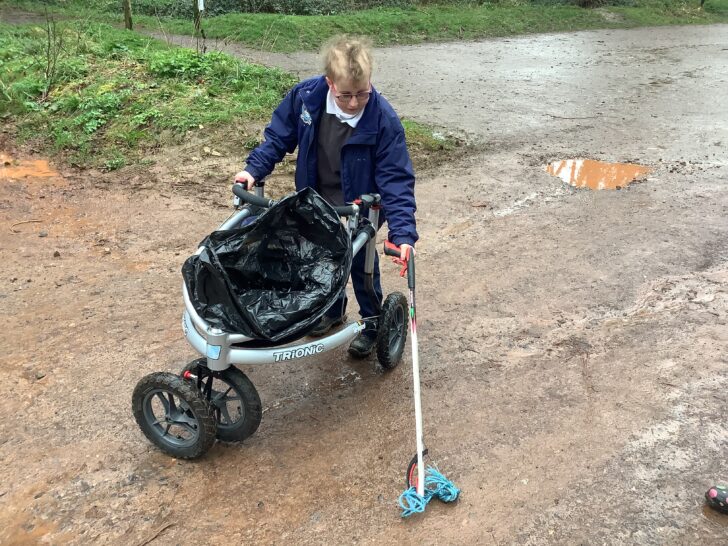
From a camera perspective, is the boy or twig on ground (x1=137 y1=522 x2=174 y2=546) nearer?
twig on ground (x1=137 y1=522 x2=174 y2=546)

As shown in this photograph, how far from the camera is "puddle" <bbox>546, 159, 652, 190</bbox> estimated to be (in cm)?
657

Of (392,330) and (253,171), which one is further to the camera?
(392,330)

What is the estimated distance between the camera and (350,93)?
9.31 feet

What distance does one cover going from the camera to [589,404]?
335 cm

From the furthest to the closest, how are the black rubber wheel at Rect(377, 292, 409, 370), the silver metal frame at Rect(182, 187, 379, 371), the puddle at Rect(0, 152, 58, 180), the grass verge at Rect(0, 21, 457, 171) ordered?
the grass verge at Rect(0, 21, 457, 171)
the puddle at Rect(0, 152, 58, 180)
the black rubber wheel at Rect(377, 292, 409, 370)
the silver metal frame at Rect(182, 187, 379, 371)

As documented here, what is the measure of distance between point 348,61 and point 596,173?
4.89 m

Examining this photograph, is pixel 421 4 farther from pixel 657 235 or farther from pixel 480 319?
pixel 480 319

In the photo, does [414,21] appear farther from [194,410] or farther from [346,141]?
[194,410]

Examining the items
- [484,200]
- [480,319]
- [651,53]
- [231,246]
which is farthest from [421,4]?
[231,246]

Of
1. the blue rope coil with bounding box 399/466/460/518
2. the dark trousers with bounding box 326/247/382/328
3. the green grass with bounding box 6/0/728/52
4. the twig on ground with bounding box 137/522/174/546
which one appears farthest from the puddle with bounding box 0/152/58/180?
the green grass with bounding box 6/0/728/52

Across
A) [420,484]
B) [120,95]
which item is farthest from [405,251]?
[120,95]

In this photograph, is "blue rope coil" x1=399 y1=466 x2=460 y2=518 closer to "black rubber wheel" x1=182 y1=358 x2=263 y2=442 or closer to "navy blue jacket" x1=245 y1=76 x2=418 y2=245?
"black rubber wheel" x1=182 y1=358 x2=263 y2=442

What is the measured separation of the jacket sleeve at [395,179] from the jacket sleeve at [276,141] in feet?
1.64

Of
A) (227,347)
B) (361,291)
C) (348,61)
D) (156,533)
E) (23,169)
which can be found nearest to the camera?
(156,533)
